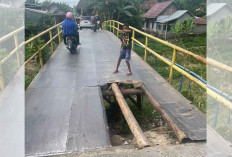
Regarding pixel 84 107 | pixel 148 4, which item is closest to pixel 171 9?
pixel 148 4

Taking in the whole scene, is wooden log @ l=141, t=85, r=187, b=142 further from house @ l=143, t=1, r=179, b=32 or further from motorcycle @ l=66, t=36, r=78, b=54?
house @ l=143, t=1, r=179, b=32

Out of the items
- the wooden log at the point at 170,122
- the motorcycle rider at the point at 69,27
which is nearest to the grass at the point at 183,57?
the motorcycle rider at the point at 69,27

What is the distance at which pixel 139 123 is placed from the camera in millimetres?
5195

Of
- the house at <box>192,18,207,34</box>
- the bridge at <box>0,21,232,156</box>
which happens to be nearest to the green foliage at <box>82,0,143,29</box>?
the house at <box>192,18,207,34</box>

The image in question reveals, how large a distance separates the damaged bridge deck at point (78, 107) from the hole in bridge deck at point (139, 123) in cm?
26

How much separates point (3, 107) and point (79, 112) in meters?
1.28

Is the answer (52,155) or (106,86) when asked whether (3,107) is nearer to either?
(52,155)

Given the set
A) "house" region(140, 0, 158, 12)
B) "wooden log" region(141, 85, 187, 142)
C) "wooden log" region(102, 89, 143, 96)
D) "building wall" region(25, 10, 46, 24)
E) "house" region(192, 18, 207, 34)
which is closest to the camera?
"wooden log" region(141, 85, 187, 142)

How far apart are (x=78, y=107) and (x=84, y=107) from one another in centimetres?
11

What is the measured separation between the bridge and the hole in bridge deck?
0.67 feet

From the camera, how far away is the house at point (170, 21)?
89.2 feet

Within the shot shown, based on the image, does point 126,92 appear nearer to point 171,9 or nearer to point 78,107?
point 78,107

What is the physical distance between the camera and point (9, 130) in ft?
9.91

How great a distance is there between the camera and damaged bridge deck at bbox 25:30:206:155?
2.92 m
